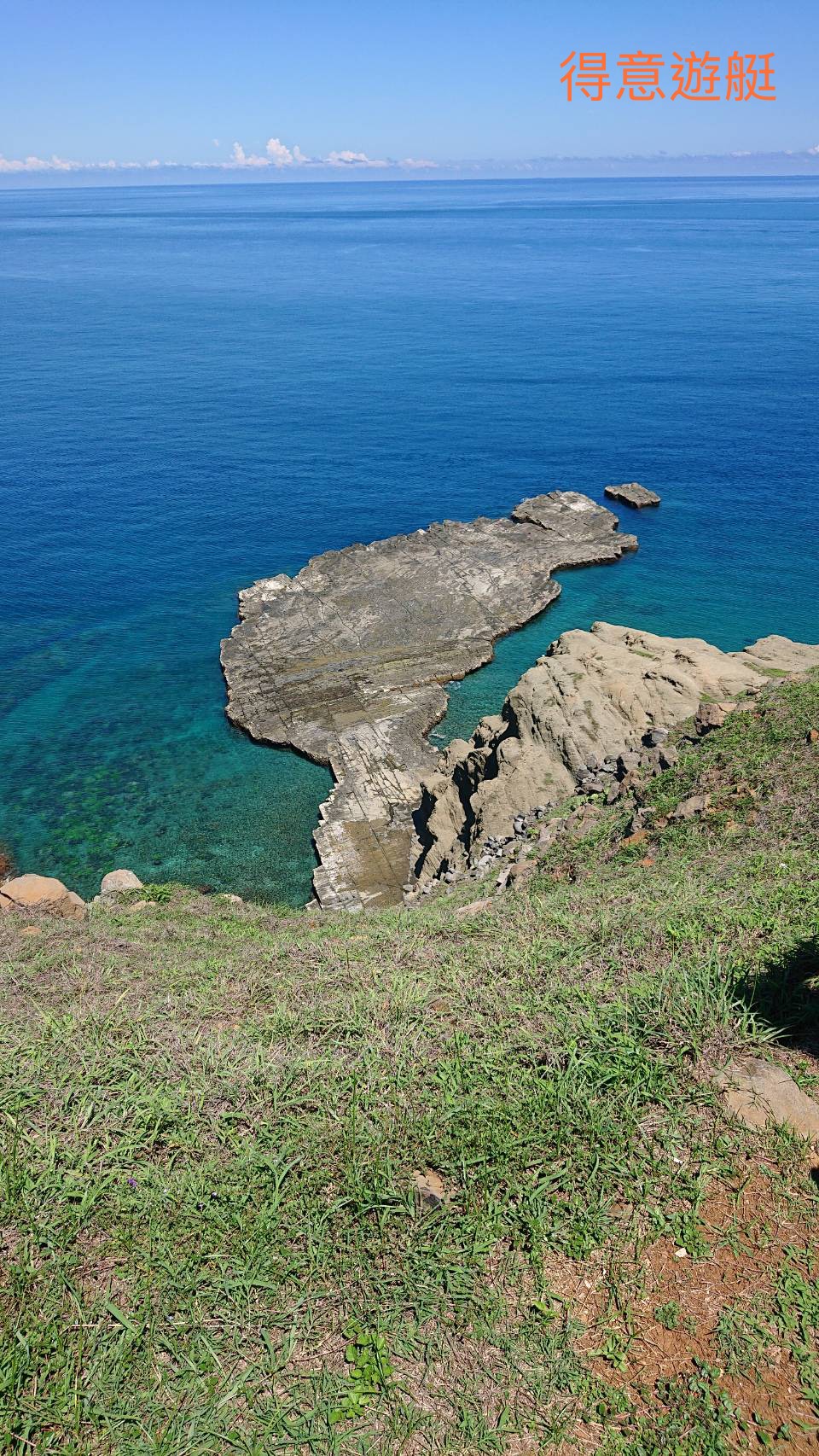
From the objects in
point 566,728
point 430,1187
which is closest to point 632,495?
point 566,728

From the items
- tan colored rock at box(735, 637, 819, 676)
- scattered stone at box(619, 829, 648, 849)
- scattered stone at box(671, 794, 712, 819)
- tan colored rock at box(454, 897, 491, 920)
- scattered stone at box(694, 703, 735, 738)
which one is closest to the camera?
tan colored rock at box(454, 897, 491, 920)

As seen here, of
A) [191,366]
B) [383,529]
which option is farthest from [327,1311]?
[191,366]

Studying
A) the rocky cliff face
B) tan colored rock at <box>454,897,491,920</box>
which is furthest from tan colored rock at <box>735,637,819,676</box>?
tan colored rock at <box>454,897,491,920</box>

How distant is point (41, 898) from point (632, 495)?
54195mm

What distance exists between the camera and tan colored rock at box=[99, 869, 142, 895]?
87.4 feet

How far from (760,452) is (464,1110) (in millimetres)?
73863

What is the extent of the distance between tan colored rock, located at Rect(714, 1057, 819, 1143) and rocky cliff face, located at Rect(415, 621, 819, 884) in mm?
13509

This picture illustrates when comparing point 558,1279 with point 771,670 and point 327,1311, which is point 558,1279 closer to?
point 327,1311

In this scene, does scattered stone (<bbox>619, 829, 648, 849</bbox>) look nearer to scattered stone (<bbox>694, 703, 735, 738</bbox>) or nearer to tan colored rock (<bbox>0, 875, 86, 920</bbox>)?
scattered stone (<bbox>694, 703, 735, 738</bbox>)

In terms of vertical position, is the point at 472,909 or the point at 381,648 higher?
the point at 472,909

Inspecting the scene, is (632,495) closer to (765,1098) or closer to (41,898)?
(41,898)

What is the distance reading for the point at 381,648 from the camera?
4356cm

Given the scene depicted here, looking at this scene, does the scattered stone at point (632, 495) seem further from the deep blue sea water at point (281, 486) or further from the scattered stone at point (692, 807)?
the scattered stone at point (692, 807)

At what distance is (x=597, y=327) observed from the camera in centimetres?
11525
